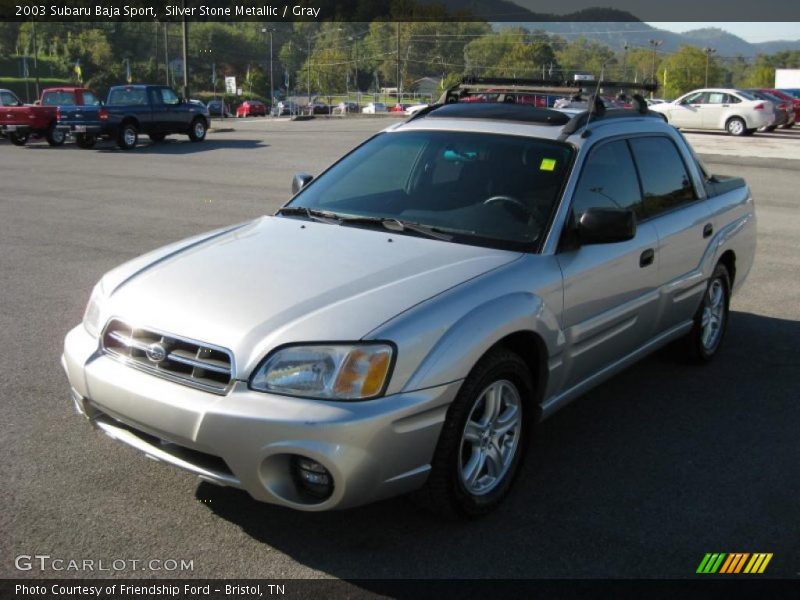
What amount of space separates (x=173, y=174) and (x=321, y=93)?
136 meters

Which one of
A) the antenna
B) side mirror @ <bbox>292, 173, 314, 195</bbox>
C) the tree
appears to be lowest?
side mirror @ <bbox>292, 173, 314, 195</bbox>

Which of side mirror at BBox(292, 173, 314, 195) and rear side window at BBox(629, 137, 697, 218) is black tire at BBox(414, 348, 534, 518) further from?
side mirror at BBox(292, 173, 314, 195)

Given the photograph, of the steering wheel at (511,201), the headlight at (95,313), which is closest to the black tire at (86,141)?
the headlight at (95,313)

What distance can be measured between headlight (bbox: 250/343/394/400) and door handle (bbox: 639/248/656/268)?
2046mm

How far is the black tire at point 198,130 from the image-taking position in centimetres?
2716

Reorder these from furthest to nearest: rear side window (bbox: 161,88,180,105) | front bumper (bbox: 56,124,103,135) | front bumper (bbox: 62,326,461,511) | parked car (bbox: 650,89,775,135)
A: parked car (bbox: 650,89,775,135), rear side window (bbox: 161,88,180,105), front bumper (bbox: 56,124,103,135), front bumper (bbox: 62,326,461,511)

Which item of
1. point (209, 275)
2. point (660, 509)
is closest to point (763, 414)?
point (660, 509)

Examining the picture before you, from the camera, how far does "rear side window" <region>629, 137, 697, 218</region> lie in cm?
502

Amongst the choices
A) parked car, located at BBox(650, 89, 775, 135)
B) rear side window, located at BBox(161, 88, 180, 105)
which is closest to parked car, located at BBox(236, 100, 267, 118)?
rear side window, located at BBox(161, 88, 180, 105)

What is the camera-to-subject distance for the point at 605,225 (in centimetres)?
403

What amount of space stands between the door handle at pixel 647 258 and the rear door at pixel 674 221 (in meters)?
0.11

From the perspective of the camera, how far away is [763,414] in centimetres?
499

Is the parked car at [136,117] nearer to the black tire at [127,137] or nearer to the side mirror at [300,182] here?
the black tire at [127,137]

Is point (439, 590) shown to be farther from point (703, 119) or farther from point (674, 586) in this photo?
point (703, 119)
